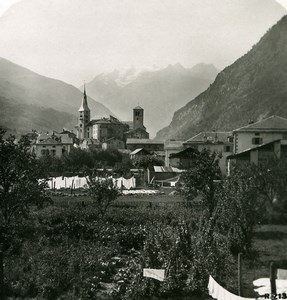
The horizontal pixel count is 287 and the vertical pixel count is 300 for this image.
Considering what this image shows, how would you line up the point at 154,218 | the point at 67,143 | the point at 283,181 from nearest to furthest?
the point at 283,181 < the point at 154,218 < the point at 67,143

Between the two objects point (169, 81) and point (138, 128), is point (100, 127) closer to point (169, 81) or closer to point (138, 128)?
point (138, 128)

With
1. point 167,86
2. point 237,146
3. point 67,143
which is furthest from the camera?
point 67,143

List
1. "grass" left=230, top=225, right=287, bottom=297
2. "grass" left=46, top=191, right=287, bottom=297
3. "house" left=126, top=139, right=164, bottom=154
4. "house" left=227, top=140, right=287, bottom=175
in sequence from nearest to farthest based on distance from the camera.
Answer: "grass" left=46, top=191, right=287, bottom=297 < "grass" left=230, top=225, right=287, bottom=297 < "house" left=227, top=140, right=287, bottom=175 < "house" left=126, top=139, right=164, bottom=154

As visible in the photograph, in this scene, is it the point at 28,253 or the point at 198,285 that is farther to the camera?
the point at 28,253

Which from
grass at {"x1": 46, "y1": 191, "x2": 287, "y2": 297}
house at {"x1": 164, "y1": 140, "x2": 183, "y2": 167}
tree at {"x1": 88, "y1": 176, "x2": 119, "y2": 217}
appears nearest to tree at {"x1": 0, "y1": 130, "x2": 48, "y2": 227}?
grass at {"x1": 46, "y1": 191, "x2": 287, "y2": 297}

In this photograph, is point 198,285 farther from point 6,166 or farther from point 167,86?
point 167,86

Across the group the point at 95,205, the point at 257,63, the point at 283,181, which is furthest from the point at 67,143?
the point at 283,181

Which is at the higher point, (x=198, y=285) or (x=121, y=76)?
(x=121, y=76)

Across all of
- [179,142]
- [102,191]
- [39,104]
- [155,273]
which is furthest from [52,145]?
[155,273]

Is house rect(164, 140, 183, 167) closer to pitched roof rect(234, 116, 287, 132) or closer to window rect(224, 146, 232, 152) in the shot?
window rect(224, 146, 232, 152)
